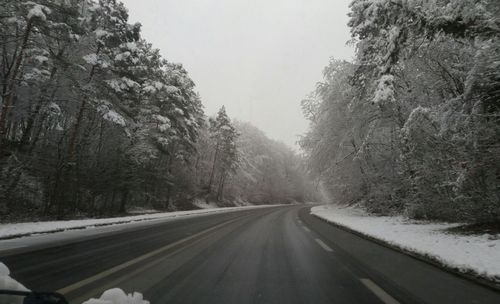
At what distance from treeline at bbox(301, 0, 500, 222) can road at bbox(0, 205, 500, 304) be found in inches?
151

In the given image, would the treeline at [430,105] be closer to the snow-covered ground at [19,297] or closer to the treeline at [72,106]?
the snow-covered ground at [19,297]

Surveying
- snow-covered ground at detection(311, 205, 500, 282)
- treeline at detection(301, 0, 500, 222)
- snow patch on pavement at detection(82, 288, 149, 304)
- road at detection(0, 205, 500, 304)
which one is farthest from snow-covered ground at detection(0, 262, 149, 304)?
treeline at detection(301, 0, 500, 222)

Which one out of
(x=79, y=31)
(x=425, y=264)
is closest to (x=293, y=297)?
(x=425, y=264)

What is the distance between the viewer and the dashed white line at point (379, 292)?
14.5 feet

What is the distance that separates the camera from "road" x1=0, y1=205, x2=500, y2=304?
14.9 feet

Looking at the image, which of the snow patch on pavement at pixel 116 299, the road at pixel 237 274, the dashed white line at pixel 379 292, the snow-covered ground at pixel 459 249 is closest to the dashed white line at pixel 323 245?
the road at pixel 237 274

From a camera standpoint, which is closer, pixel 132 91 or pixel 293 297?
pixel 293 297

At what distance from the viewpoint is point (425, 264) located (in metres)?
7.09

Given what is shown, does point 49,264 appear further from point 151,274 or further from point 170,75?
point 170,75

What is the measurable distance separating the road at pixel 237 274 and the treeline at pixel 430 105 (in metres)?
3.83

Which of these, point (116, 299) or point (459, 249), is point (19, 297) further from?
point (459, 249)

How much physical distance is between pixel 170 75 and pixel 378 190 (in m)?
22.8

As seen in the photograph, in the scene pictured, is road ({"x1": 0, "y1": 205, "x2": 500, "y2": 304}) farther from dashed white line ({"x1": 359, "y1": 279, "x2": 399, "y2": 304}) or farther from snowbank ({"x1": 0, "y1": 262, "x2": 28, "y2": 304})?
snowbank ({"x1": 0, "y1": 262, "x2": 28, "y2": 304})

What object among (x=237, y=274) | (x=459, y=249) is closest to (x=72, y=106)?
(x=237, y=274)
